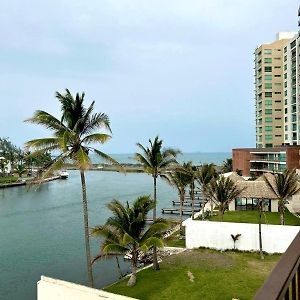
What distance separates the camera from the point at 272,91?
74.9 metres

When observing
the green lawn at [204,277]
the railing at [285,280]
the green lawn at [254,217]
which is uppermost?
the railing at [285,280]

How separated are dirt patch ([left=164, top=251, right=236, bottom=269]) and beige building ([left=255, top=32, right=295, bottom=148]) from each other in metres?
54.9

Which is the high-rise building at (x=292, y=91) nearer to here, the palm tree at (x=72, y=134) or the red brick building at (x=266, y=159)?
the red brick building at (x=266, y=159)

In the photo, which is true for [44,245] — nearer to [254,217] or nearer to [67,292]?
[254,217]

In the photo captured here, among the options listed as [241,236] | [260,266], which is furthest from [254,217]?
[260,266]

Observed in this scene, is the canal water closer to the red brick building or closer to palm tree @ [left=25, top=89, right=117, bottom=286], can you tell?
palm tree @ [left=25, top=89, right=117, bottom=286]

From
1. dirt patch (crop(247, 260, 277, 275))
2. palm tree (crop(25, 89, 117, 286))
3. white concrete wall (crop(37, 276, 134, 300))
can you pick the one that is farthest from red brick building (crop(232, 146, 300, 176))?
white concrete wall (crop(37, 276, 134, 300))

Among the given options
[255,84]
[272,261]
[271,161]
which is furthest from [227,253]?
[255,84]

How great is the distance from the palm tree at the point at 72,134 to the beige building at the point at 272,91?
62.2m

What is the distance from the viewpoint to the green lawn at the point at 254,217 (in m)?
33.0

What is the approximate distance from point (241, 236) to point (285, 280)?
2475 centimetres

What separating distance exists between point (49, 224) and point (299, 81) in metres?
45.4

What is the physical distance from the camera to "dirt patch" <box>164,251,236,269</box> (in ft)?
75.8

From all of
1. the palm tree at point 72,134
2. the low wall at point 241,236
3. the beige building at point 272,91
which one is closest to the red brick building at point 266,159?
the beige building at point 272,91
